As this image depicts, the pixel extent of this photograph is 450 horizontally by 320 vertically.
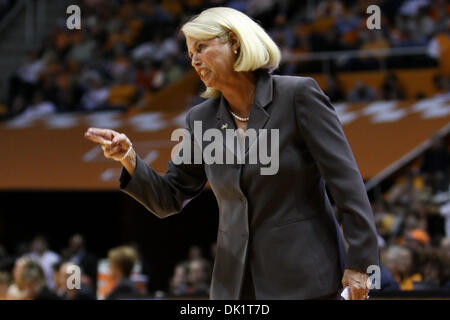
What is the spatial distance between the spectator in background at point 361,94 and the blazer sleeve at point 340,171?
815cm

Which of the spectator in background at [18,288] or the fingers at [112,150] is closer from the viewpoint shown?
Answer: the fingers at [112,150]

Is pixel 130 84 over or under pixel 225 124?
over

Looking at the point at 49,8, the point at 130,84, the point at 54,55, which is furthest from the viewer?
the point at 49,8

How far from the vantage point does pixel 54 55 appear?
49.6 feet

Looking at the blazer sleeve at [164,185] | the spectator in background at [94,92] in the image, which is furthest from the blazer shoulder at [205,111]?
the spectator in background at [94,92]

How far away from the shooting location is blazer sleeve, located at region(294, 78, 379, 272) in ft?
7.73

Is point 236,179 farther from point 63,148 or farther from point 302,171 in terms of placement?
point 63,148

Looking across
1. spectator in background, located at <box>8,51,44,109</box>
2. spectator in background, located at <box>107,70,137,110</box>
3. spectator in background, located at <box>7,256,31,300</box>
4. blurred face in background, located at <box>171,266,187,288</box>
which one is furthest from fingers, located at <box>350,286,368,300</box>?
spectator in background, located at <box>8,51,44,109</box>

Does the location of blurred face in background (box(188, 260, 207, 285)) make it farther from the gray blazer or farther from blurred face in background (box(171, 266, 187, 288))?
the gray blazer

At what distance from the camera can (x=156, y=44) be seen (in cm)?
1409

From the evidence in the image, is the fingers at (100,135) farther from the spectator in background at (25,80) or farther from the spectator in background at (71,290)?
the spectator in background at (25,80)

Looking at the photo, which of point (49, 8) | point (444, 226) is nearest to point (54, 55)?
point (49, 8)

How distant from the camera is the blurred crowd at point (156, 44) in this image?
11539 mm
